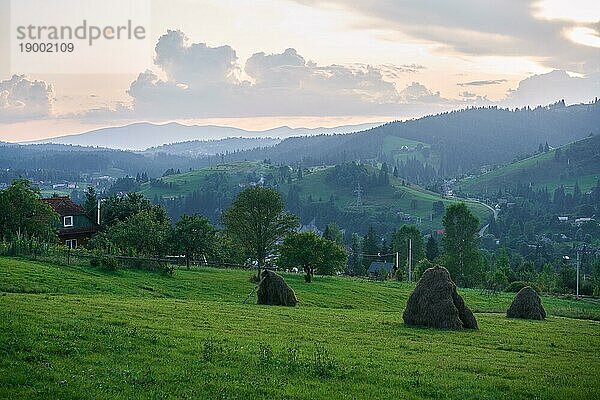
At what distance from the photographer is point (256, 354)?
2098cm

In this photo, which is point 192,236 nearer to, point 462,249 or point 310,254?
point 310,254

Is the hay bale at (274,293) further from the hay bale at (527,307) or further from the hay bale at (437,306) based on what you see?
the hay bale at (527,307)

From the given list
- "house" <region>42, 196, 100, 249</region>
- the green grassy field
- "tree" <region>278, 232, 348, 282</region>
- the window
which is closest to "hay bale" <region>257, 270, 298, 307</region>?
the green grassy field

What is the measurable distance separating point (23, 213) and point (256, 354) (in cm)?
4809

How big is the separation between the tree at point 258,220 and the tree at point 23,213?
2043 cm

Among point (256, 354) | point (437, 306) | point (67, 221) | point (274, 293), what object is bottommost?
point (274, 293)

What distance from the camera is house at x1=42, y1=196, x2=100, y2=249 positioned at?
278 feet

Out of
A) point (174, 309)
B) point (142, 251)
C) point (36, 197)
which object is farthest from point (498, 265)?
point (174, 309)

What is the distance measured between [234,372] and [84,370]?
4.31 metres

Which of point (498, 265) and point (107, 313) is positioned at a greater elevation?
point (107, 313)

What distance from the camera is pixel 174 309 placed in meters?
32.9

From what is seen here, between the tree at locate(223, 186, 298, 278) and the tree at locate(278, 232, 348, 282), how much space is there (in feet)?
5.47

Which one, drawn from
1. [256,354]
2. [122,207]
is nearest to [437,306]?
[256,354]

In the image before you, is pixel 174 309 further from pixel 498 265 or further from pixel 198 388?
pixel 498 265
